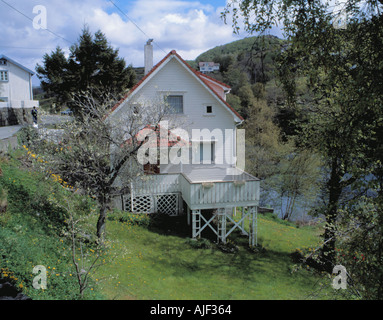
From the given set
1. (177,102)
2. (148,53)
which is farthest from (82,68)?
(177,102)

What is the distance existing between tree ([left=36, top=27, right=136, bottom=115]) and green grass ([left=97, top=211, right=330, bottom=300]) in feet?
73.0

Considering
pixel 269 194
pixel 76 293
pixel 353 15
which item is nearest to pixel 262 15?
pixel 353 15

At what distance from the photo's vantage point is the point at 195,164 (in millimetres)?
18875

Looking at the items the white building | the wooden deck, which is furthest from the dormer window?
the white building

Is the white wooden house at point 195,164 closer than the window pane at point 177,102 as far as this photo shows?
Yes

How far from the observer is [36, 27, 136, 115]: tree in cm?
3250

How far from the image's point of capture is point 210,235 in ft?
51.6

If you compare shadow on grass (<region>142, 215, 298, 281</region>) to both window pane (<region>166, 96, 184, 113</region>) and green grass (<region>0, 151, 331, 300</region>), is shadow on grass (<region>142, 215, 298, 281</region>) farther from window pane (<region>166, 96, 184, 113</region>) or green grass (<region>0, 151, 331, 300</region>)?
window pane (<region>166, 96, 184, 113</region>)

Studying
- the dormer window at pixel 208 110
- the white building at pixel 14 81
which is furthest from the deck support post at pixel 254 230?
the white building at pixel 14 81

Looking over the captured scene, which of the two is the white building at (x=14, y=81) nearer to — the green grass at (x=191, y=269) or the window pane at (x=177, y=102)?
the window pane at (x=177, y=102)

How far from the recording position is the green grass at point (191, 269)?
997cm

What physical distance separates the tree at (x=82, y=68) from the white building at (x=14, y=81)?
3.61 meters

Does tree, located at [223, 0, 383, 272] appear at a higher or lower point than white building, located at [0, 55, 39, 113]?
lower

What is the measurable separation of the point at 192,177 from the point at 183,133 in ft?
9.51
